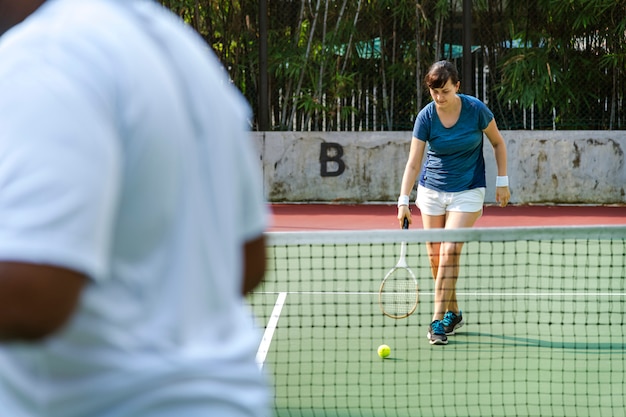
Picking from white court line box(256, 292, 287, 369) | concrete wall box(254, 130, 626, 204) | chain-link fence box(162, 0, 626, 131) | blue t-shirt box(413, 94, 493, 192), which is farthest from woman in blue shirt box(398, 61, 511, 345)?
chain-link fence box(162, 0, 626, 131)

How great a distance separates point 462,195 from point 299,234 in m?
2.13

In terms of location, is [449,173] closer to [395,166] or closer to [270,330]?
[270,330]

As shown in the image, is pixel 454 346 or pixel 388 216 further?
pixel 388 216

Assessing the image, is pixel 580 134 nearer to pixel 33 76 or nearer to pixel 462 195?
pixel 462 195

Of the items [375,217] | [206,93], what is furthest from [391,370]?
[375,217]

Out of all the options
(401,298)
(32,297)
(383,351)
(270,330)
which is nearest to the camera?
(32,297)

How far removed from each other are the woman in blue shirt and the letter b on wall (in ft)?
29.0

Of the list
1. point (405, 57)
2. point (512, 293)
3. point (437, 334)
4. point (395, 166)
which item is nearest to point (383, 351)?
point (437, 334)

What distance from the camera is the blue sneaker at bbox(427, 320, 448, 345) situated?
21.9ft

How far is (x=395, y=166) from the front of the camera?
618 inches

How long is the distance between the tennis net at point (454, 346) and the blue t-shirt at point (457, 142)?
55 cm

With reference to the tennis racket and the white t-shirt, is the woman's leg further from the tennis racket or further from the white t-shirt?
the white t-shirt

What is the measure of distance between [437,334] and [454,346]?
0.41 ft

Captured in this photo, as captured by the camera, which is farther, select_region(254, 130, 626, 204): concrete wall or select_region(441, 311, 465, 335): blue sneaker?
select_region(254, 130, 626, 204): concrete wall
